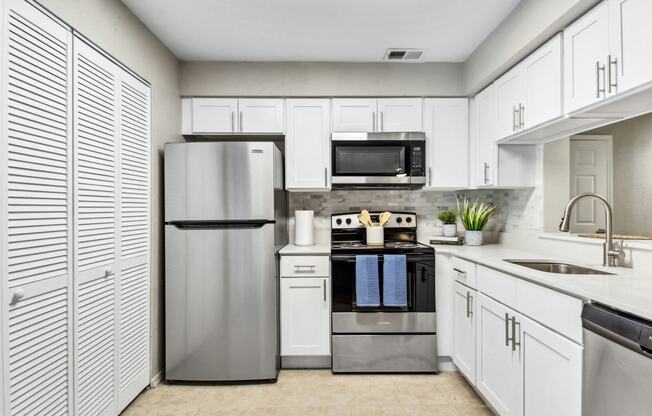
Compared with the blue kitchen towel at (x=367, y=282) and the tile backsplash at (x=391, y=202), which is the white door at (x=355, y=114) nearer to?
the tile backsplash at (x=391, y=202)

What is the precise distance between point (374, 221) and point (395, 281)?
0.75 metres

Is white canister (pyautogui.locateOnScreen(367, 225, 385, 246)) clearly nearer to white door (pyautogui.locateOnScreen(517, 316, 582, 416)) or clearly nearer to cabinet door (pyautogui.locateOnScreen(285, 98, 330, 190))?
cabinet door (pyautogui.locateOnScreen(285, 98, 330, 190))

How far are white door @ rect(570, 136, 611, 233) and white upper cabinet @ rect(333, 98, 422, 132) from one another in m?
1.17

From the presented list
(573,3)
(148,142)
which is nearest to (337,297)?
(148,142)

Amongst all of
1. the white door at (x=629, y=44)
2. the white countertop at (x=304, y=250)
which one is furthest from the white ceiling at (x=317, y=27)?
the white countertop at (x=304, y=250)

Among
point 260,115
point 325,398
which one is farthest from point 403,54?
point 325,398

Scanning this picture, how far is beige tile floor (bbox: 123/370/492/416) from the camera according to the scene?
2.26 metres

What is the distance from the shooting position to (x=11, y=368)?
138 cm

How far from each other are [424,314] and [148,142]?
2329 millimetres

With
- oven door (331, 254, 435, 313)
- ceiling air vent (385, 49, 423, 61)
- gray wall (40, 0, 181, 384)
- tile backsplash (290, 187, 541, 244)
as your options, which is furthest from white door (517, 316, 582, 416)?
gray wall (40, 0, 181, 384)

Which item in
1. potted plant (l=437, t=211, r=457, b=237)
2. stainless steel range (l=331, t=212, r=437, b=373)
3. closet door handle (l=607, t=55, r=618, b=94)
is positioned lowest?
stainless steel range (l=331, t=212, r=437, b=373)

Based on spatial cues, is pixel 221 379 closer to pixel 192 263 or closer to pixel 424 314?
pixel 192 263

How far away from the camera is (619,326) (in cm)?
117

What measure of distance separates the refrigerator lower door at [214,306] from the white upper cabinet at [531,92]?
1.86 meters
